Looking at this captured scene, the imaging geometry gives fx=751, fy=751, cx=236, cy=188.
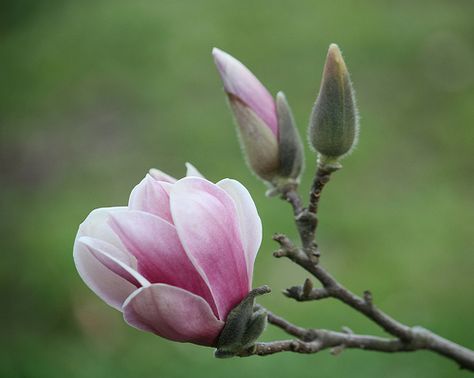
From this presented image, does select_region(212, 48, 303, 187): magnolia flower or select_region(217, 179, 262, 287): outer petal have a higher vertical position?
select_region(212, 48, 303, 187): magnolia flower

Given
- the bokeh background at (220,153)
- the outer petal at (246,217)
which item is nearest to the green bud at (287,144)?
the outer petal at (246,217)

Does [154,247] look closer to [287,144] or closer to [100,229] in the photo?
[100,229]

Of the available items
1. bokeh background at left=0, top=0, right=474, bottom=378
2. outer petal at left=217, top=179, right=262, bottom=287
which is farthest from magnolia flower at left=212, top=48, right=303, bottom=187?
bokeh background at left=0, top=0, right=474, bottom=378

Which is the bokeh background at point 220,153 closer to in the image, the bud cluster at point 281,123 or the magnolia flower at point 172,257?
the bud cluster at point 281,123

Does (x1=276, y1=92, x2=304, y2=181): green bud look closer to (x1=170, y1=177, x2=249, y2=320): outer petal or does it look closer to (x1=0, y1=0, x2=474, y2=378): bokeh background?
(x1=170, y1=177, x2=249, y2=320): outer petal

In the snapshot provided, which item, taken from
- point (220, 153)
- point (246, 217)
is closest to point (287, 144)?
point (246, 217)

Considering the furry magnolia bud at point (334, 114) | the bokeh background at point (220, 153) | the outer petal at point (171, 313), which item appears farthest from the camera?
the bokeh background at point (220, 153)
